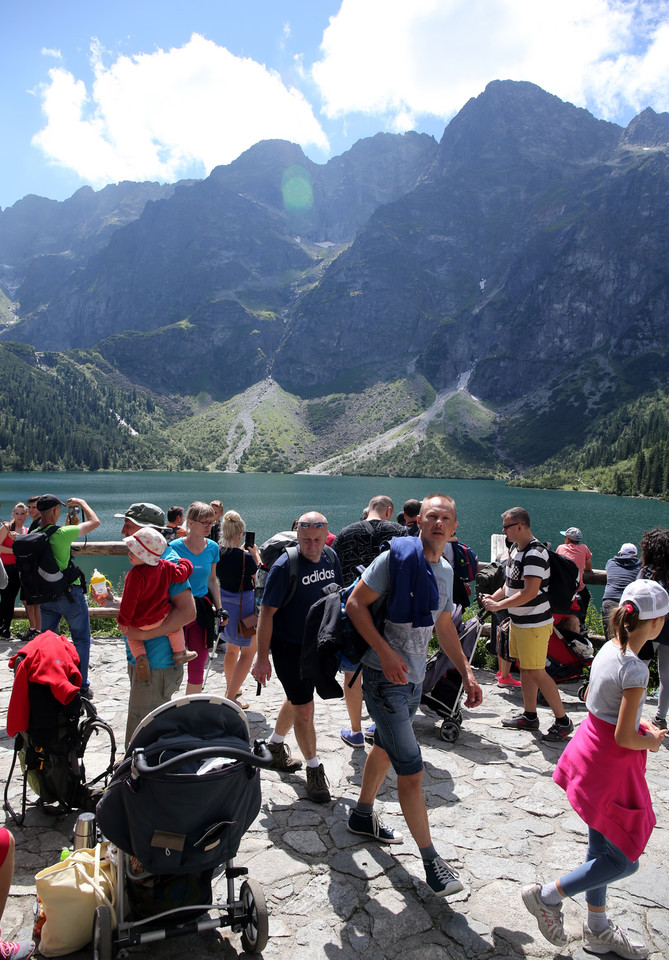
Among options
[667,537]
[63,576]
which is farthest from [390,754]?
[63,576]

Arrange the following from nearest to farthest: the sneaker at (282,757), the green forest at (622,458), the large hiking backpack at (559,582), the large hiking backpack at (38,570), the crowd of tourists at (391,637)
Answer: the crowd of tourists at (391,637)
the sneaker at (282,757)
the large hiking backpack at (559,582)
the large hiking backpack at (38,570)
the green forest at (622,458)

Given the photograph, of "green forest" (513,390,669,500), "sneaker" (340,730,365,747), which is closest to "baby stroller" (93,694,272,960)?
"sneaker" (340,730,365,747)

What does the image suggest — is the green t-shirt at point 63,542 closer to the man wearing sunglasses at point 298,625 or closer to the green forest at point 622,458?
the man wearing sunglasses at point 298,625

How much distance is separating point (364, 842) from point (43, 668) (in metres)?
2.53

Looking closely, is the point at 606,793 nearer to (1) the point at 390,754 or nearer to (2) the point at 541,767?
(1) the point at 390,754

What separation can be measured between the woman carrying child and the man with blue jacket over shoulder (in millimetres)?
693

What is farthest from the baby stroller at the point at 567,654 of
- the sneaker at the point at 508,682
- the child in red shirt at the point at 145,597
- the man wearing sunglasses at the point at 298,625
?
the child in red shirt at the point at 145,597

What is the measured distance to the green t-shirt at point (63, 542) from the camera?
19.9 feet

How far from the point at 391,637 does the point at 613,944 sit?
1896 mm

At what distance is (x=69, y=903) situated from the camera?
2.60m

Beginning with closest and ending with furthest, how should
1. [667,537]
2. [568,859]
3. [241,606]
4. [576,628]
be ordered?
[568,859], [667,537], [241,606], [576,628]

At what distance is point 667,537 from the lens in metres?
5.45

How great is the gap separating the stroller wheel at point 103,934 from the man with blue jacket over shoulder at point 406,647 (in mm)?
1591

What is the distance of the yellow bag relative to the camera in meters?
2.58
